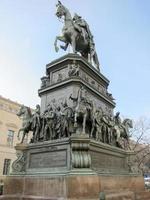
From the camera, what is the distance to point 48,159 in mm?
11320

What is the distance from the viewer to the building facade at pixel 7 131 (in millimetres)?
41688

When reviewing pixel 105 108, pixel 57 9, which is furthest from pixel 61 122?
pixel 57 9

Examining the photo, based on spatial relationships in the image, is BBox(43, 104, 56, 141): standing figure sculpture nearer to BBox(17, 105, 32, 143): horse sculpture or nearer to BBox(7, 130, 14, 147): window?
BBox(17, 105, 32, 143): horse sculpture

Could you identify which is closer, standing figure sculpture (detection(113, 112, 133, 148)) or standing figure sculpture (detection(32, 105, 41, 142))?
standing figure sculpture (detection(32, 105, 41, 142))

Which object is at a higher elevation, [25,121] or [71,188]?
[25,121]

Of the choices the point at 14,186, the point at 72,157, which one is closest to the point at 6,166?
the point at 14,186

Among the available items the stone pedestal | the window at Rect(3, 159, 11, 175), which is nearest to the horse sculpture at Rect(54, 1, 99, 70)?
the stone pedestal

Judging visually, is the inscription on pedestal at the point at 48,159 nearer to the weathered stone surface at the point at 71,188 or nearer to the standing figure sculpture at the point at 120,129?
the weathered stone surface at the point at 71,188

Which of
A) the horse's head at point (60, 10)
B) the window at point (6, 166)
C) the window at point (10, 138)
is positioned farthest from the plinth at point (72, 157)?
the window at point (6, 166)

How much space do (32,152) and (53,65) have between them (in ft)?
18.2

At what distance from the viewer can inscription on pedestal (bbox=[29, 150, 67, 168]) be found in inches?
424

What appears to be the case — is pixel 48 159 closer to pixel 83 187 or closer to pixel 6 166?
pixel 83 187

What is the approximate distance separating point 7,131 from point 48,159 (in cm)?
3314

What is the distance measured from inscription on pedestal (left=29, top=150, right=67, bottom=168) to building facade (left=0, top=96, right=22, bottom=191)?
3117cm
